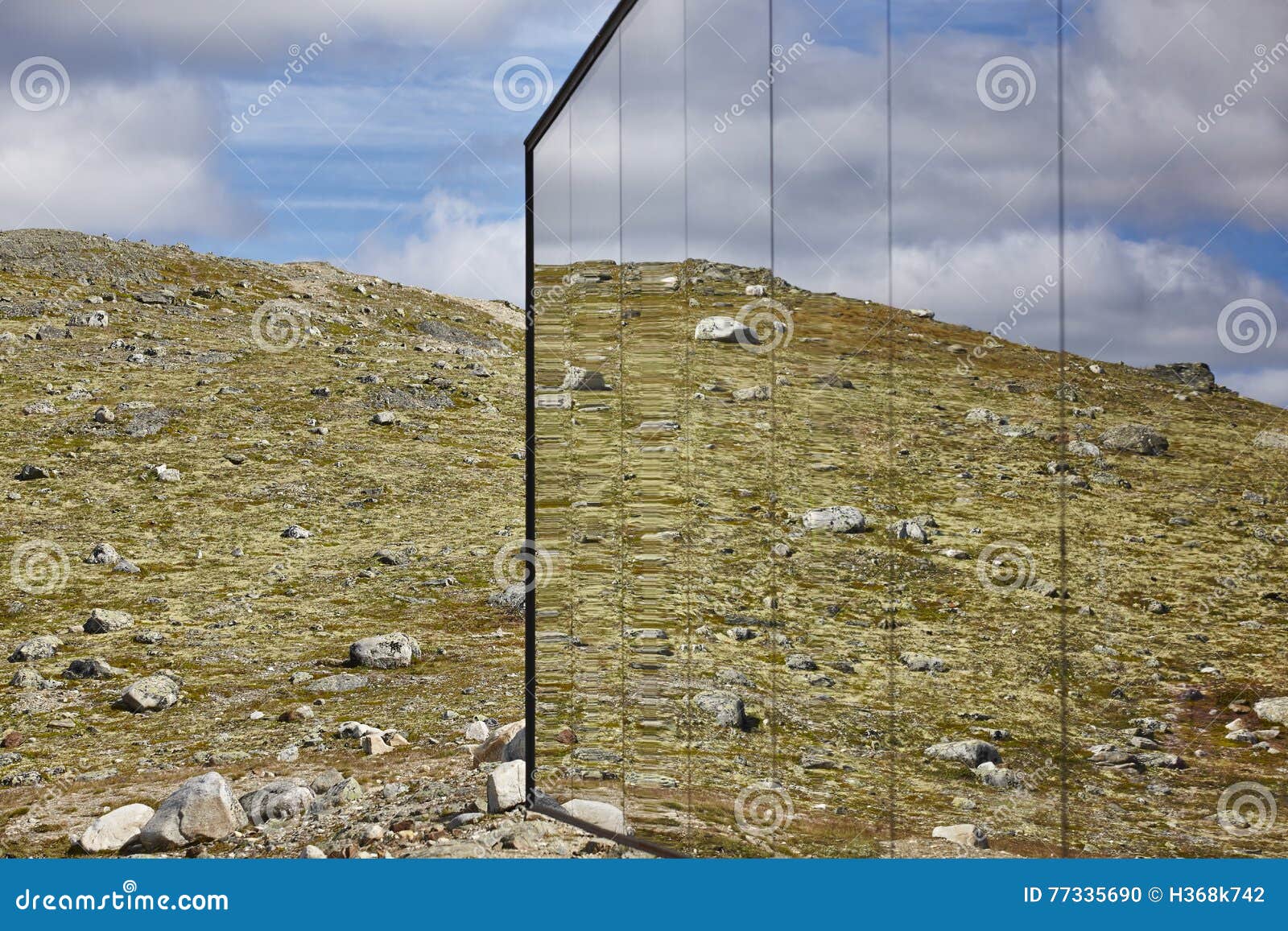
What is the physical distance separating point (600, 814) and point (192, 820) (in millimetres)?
4126

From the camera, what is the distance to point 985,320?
468cm

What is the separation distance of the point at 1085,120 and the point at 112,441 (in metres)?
29.5

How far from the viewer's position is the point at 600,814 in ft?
25.1

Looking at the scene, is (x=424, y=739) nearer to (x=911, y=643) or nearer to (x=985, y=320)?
(x=911, y=643)

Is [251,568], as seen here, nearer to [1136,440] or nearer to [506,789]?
[506,789]

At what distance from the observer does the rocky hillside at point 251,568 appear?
10.6 meters
